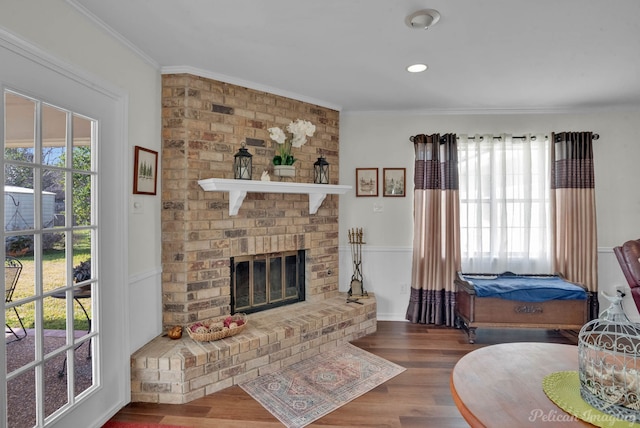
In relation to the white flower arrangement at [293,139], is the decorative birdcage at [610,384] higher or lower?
lower

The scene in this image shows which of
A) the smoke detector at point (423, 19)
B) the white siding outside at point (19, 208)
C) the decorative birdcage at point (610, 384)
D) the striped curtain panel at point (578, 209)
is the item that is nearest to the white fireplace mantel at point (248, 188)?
the white siding outside at point (19, 208)

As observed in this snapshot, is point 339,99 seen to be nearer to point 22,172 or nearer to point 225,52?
point 225,52

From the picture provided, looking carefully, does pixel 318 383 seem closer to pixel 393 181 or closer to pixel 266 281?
pixel 266 281

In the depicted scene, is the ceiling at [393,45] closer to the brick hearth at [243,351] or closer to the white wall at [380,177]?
the white wall at [380,177]

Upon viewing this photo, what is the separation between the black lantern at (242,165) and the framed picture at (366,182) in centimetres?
148

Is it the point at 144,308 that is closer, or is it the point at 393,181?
the point at 144,308

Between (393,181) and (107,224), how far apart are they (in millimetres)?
2785

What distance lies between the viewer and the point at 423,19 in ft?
6.31

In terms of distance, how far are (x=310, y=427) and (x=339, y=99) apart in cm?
279

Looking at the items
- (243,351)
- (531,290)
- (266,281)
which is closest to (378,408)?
(243,351)

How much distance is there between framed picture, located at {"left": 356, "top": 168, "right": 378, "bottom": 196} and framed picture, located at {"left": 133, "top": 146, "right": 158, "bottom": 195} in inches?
82.9

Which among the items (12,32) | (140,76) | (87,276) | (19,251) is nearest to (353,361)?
(87,276)

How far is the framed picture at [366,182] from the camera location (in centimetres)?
388

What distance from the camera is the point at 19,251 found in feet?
5.09
